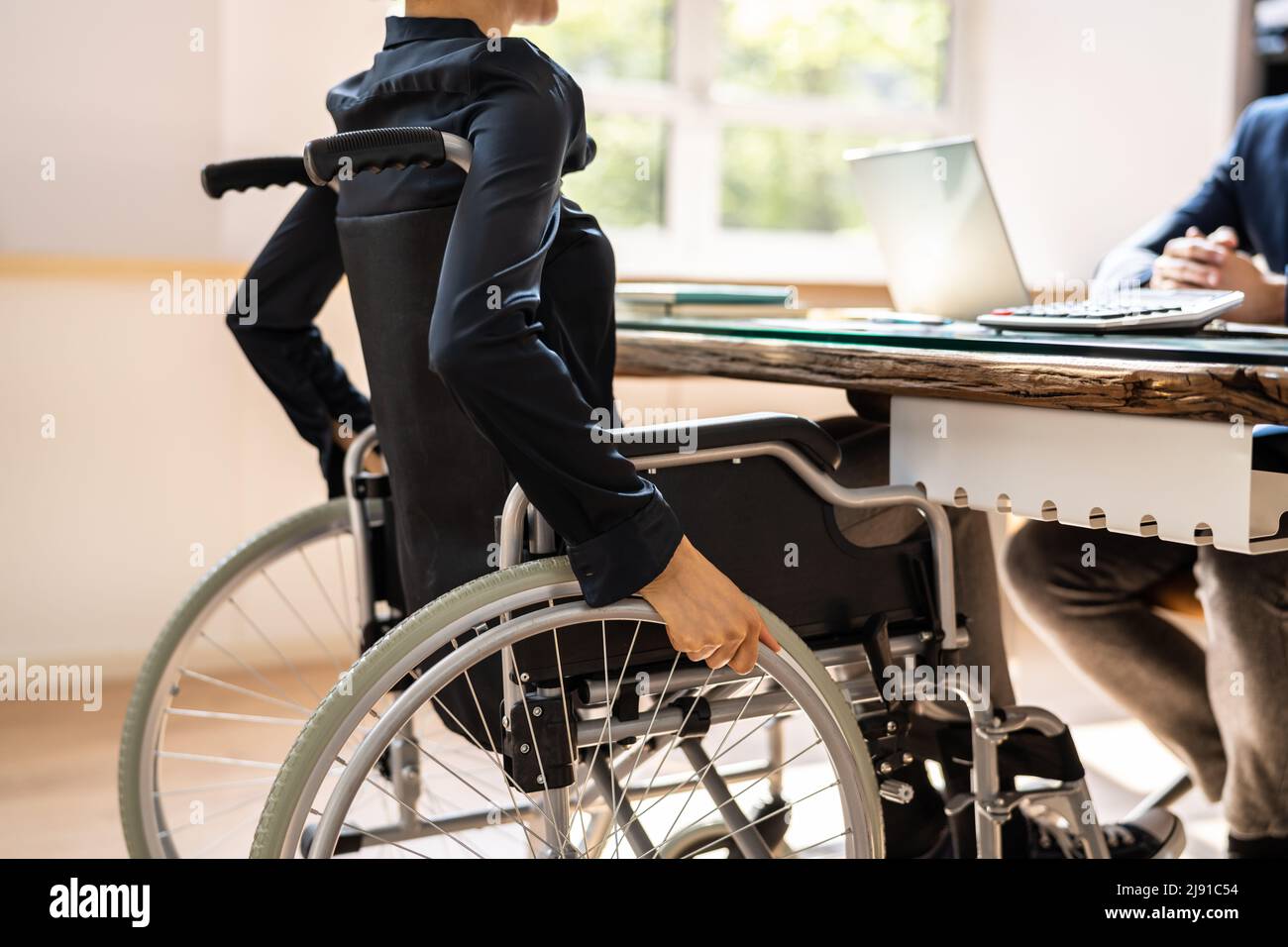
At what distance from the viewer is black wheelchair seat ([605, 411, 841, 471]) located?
41.6 inches

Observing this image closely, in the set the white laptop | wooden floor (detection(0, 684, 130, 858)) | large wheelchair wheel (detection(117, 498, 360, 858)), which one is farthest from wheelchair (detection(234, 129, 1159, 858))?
wooden floor (detection(0, 684, 130, 858))

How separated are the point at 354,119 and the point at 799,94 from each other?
8.89 feet

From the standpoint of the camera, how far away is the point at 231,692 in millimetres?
2797

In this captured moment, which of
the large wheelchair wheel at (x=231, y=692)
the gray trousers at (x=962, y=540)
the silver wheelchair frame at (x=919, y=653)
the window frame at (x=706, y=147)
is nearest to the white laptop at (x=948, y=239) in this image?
the gray trousers at (x=962, y=540)

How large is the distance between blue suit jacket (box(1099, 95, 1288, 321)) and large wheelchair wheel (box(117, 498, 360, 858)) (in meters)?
1.56

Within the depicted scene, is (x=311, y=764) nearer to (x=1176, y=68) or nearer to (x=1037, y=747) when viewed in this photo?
(x=1037, y=747)

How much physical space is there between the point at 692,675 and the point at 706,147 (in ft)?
8.45

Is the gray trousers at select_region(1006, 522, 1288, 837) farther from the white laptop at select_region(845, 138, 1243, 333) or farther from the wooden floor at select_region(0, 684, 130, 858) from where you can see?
the wooden floor at select_region(0, 684, 130, 858)

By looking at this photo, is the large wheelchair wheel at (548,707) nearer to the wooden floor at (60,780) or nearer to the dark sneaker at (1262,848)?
the dark sneaker at (1262,848)

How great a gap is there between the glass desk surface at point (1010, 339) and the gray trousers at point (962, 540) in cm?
11

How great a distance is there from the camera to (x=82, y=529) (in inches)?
108

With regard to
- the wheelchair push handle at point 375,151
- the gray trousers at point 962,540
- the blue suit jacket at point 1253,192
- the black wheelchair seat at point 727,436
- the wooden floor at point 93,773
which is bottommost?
the wooden floor at point 93,773

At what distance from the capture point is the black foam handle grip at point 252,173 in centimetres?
130
